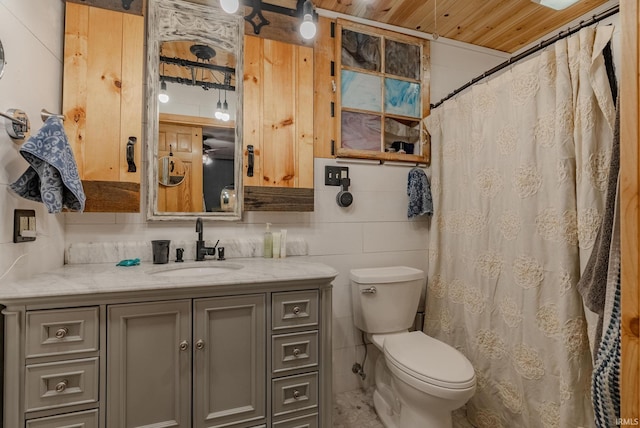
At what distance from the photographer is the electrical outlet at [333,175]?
1.99m

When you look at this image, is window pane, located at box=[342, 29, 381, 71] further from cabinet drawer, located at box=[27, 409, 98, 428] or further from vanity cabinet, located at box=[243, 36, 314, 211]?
cabinet drawer, located at box=[27, 409, 98, 428]

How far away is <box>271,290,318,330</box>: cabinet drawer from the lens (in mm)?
1312

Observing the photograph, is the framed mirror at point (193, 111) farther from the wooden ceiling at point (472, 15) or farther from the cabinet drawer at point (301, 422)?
the cabinet drawer at point (301, 422)

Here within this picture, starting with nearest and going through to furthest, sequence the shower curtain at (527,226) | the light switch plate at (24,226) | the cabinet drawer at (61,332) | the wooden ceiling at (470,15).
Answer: the cabinet drawer at (61,332)
the light switch plate at (24,226)
the shower curtain at (527,226)
the wooden ceiling at (470,15)

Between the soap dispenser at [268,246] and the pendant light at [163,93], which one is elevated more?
the pendant light at [163,93]

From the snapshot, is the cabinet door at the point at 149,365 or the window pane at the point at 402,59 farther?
the window pane at the point at 402,59

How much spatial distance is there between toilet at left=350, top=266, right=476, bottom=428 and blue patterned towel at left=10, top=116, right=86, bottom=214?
1.45 m

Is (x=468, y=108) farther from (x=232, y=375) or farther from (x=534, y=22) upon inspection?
(x=232, y=375)

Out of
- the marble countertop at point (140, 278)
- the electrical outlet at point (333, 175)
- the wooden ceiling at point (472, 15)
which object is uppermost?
the wooden ceiling at point (472, 15)

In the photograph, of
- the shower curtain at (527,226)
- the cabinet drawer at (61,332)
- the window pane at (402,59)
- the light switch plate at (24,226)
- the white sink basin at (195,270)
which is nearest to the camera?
the cabinet drawer at (61,332)

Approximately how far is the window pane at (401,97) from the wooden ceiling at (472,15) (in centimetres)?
41

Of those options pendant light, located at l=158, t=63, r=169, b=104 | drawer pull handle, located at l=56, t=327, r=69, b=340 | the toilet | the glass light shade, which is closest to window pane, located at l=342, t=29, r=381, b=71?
the glass light shade

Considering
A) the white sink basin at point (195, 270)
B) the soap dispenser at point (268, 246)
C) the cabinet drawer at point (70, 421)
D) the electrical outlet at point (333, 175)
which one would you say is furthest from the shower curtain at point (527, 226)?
the cabinet drawer at point (70, 421)

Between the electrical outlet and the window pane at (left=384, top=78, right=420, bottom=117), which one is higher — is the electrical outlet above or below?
below
